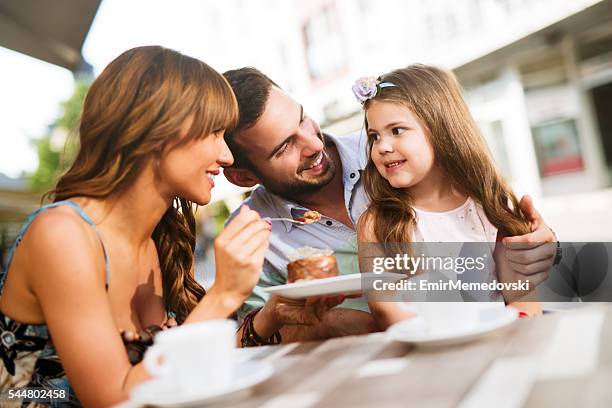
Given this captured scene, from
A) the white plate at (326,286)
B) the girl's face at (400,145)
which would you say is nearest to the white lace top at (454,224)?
the girl's face at (400,145)

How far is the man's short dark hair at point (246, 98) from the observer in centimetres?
162

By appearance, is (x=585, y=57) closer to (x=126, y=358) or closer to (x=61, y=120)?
(x=126, y=358)

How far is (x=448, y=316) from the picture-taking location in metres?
0.90

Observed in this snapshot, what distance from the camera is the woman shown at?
101 cm

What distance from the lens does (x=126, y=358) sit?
3.31ft

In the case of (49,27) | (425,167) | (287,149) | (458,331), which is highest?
(49,27)

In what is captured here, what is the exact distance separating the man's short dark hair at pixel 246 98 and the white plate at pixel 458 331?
85 centimetres

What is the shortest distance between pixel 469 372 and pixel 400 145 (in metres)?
0.84

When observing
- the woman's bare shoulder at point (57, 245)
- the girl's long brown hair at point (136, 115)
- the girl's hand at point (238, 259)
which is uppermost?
the girl's long brown hair at point (136, 115)

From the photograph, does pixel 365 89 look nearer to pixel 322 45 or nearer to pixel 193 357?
pixel 193 357

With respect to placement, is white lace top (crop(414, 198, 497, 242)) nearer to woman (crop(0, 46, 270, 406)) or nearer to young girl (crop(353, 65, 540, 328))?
young girl (crop(353, 65, 540, 328))

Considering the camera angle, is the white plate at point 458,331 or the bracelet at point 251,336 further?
the bracelet at point 251,336

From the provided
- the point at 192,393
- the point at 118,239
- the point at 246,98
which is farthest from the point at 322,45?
the point at 192,393

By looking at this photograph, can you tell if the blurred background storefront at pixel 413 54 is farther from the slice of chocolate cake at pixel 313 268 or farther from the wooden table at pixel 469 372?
the wooden table at pixel 469 372
